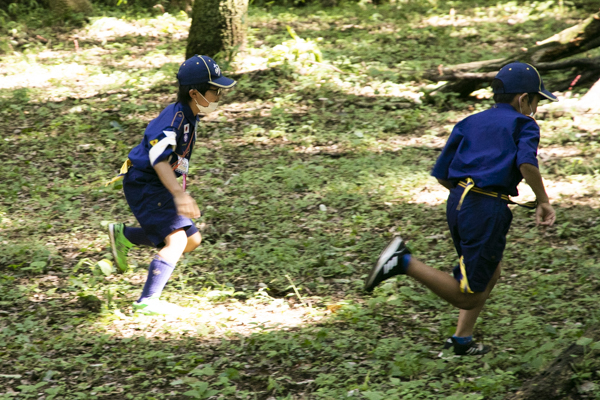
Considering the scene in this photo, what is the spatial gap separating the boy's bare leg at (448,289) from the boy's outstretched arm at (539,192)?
605 millimetres

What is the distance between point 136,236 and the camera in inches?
Answer: 198

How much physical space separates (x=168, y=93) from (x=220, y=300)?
5482 mm

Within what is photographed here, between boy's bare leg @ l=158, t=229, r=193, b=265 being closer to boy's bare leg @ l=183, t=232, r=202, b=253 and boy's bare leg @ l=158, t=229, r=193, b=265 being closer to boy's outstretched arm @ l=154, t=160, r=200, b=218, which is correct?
boy's bare leg @ l=183, t=232, r=202, b=253

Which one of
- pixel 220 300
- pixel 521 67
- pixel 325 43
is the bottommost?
pixel 220 300

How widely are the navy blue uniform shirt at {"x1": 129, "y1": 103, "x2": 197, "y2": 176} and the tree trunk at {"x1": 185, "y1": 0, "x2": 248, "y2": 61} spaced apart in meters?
5.73

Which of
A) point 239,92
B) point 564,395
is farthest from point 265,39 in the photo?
point 564,395

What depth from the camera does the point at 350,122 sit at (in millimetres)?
8508

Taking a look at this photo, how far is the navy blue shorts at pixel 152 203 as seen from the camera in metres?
4.51

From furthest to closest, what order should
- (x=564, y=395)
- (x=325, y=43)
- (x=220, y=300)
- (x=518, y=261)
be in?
(x=325, y=43) < (x=518, y=261) < (x=220, y=300) < (x=564, y=395)

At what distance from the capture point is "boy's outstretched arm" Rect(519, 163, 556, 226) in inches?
139

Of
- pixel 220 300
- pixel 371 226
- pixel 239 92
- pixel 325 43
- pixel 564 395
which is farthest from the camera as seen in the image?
pixel 325 43

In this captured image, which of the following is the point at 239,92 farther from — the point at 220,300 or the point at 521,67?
the point at 521,67

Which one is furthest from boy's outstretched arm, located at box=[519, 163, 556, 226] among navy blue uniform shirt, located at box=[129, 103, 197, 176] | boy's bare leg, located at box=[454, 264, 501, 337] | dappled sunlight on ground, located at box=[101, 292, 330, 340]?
navy blue uniform shirt, located at box=[129, 103, 197, 176]

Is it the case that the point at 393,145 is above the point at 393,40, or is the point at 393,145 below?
below
